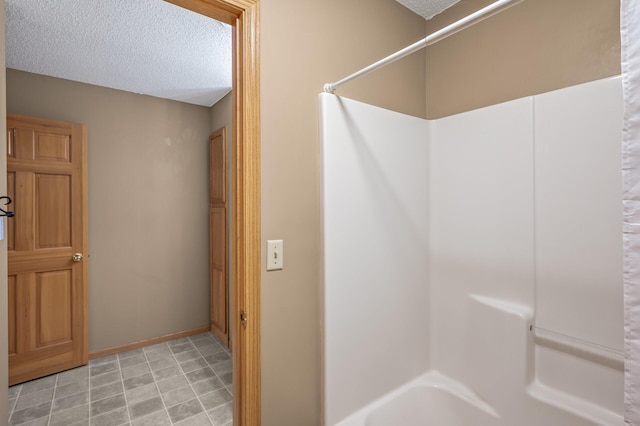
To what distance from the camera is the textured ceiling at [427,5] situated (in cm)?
168

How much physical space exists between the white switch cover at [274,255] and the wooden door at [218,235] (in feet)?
6.63

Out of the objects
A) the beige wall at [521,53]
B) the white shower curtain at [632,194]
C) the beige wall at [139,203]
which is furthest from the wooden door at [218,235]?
the white shower curtain at [632,194]

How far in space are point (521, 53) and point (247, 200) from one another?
1447mm

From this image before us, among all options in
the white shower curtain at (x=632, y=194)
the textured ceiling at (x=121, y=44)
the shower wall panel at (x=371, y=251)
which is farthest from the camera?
the textured ceiling at (x=121, y=44)

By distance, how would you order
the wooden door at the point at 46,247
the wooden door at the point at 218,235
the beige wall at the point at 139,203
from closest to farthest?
the wooden door at the point at 46,247
the beige wall at the point at 139,203
the wooden door at the point at 218,235

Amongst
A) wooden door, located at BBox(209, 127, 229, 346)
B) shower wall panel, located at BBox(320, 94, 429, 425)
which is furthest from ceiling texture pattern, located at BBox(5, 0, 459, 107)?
shower wall panel, located at BBox(320, 94, 429, 425)

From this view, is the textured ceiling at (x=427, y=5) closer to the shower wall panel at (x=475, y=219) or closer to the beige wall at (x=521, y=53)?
the beige wall at (x=521, y=53)

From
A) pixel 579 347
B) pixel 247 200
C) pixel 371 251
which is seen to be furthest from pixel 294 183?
pixel 579 347

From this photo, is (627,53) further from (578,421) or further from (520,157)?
(578,421)

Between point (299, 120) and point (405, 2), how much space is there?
1041mm

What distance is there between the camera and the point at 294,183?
127 cm

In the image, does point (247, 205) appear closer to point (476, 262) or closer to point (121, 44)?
point (476, 262)

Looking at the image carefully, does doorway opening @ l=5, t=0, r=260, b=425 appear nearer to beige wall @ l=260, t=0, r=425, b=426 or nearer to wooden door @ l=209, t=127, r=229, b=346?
beige wall @ l=260, t=0, r=425, b=426

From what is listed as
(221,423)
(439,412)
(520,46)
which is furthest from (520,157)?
(221,423)
